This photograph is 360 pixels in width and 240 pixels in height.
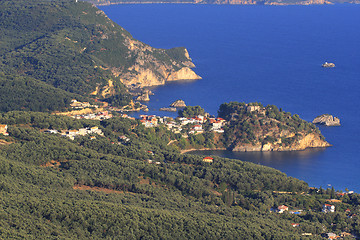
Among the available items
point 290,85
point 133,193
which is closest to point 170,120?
point 133,193

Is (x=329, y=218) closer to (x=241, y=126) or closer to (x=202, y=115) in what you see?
(x=241, y=126)

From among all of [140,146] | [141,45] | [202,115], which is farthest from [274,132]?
[141,45]

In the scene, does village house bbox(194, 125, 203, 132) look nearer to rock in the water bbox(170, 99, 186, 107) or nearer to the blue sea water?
the blue sea water

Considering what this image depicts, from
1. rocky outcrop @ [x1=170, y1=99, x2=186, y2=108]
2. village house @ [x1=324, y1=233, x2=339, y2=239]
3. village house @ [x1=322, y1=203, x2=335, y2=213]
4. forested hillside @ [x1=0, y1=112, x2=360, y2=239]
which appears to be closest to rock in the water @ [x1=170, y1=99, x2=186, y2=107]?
rocky outcrop @ [x1=170, y1=99, x2=186, y2=108]

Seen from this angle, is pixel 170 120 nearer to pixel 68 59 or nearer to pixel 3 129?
pixel 3 129

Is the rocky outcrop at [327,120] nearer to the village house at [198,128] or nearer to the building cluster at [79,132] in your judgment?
the village house at [198,128]

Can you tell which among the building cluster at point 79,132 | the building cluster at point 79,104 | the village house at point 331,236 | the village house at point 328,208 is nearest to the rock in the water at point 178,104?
the building cluster at point 79,104

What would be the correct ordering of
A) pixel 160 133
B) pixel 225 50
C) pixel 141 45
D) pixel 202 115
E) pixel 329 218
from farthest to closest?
pixel 225 50 < pixel 141 45 < pixel 202 115 < pixel 160 133 < pixel 329 218
